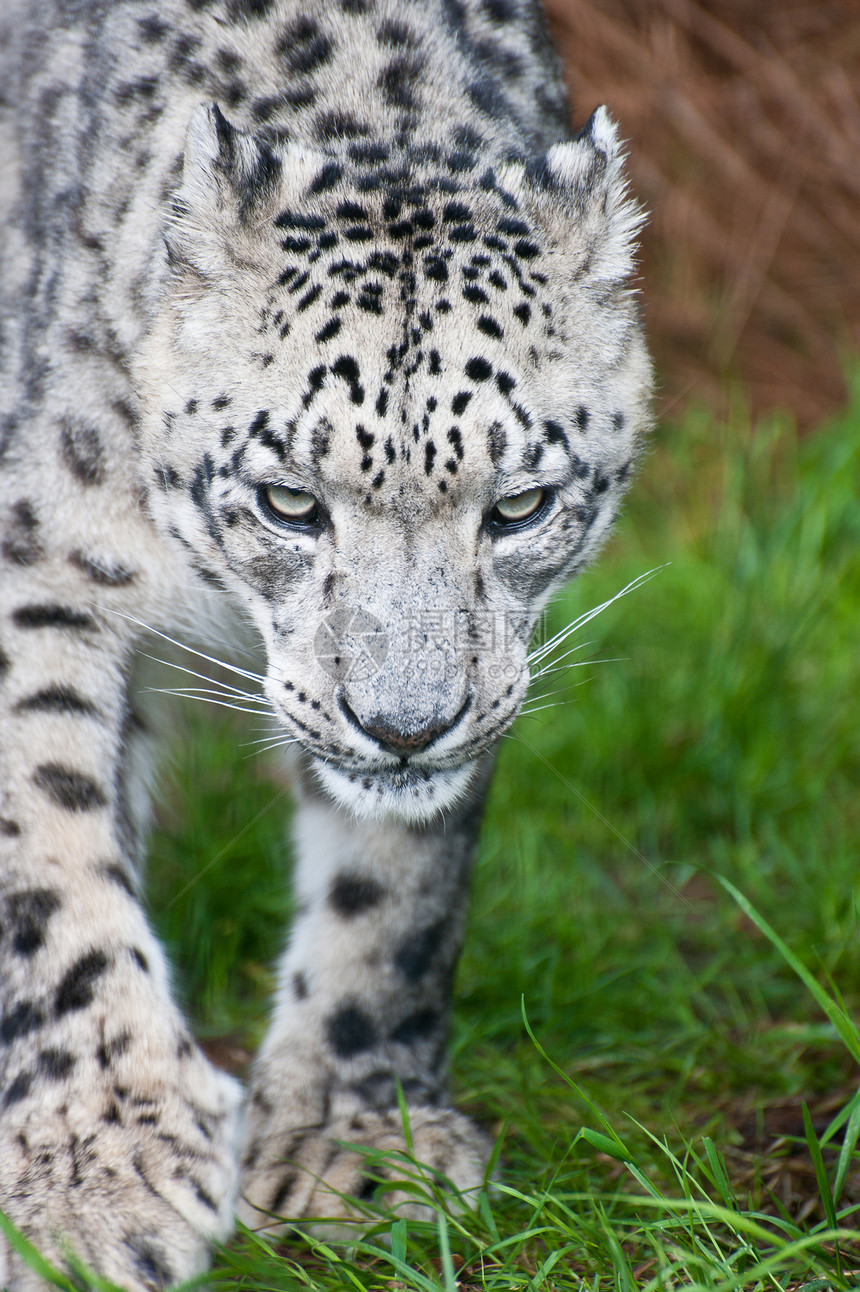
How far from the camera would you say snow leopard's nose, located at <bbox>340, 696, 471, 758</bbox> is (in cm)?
277

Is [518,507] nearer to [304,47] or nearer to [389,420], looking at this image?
[389,420]

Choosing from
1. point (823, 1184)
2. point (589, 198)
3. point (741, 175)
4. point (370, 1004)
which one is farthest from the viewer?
point (741, 175)

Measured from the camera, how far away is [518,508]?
2992mm

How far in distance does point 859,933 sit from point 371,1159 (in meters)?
1.66

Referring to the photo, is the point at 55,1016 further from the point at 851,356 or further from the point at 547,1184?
the point at 851,356

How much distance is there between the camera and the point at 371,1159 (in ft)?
10.1

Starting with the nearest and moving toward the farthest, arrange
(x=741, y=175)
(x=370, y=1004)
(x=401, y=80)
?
(x=401, y=80), (x=370, y=1004), (x=741, y=175)

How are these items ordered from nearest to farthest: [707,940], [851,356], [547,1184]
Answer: [547,1184], [707,940], [851,356]

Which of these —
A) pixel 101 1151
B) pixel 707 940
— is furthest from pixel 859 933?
pixel 101 1151

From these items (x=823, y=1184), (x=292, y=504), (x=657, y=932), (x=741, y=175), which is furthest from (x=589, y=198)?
(x=741, y=175)

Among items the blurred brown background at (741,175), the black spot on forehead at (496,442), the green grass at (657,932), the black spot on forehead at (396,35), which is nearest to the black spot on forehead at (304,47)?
the black spot on forehead at (396,35)

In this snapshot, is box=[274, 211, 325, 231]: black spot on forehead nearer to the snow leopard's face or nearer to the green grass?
the snow leopard's face

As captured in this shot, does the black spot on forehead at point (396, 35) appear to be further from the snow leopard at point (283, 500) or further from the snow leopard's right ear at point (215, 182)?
the snow leopard's right ear at point (215, 182)

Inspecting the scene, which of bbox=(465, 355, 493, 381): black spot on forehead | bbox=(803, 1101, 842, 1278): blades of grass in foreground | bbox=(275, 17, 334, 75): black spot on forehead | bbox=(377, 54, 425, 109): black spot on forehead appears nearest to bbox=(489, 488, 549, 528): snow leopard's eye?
bbox=(465, 355, 493, 381): black spot on forehead
